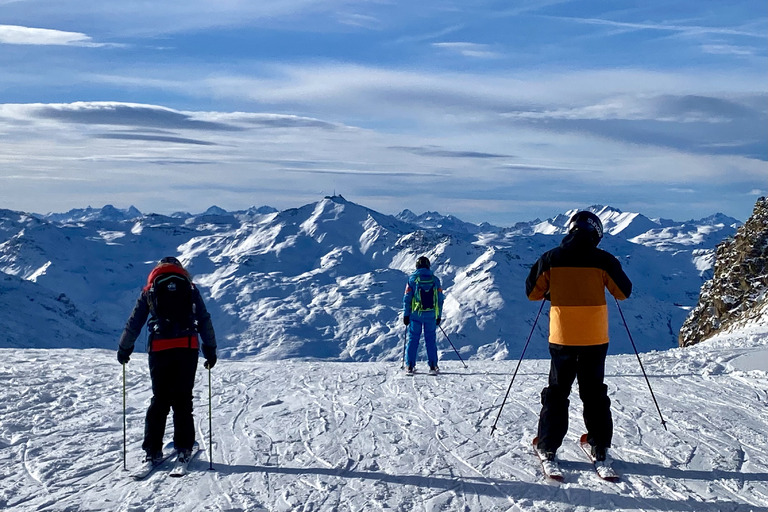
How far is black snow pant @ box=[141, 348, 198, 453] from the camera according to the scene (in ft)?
24.0

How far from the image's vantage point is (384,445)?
841 centimetres

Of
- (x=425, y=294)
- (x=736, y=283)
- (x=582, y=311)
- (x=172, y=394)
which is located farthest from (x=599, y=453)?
(x=736, y=283)

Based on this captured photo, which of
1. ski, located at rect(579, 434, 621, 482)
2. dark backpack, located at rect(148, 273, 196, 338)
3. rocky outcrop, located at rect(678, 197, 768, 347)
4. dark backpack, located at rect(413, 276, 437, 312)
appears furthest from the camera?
rocky outcrop, located at rect(678, 197, 768, 347)

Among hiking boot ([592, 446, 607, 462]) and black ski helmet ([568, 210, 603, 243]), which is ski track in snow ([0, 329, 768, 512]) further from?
black ski helmet ([568, 210, 603, 243])

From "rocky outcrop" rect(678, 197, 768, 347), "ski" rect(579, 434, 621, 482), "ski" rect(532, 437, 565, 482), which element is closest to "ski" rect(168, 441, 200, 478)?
"ski" rect(532, 437, 565, 482)

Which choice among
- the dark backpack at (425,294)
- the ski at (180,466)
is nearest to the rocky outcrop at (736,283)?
the dark backpack at (425,294)

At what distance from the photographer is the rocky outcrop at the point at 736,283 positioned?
2688 centimetres

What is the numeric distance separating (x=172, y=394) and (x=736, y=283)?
89.6ft

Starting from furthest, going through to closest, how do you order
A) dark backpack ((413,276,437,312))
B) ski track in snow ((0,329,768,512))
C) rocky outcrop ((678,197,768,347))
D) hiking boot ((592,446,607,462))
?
rocky outcrop ((678,197,768,347)) < dark backpack ((413,276,437,312)) < hiking boot ((592,446,607,462)) < ski track in snow ((0,329,768,512))

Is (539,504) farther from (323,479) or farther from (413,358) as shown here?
(413,358)

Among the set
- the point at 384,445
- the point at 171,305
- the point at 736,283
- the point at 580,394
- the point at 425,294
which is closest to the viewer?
the point at 580,394

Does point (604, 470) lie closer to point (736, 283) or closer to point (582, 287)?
point (582, 287)

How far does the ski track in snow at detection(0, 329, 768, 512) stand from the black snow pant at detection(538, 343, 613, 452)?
Answer: 0.44 metres

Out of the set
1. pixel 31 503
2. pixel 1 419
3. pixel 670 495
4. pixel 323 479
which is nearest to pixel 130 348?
pixel 31 503
